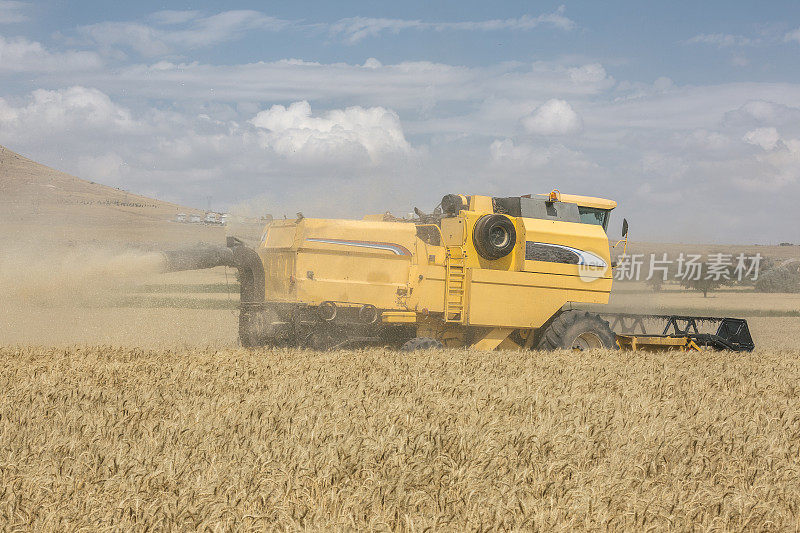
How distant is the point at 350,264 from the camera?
11.2 metres

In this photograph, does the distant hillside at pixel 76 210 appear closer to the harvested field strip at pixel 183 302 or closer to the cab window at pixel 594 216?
the harvested field strip at pixel 183 302

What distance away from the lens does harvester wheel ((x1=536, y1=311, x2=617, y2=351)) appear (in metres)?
12.0

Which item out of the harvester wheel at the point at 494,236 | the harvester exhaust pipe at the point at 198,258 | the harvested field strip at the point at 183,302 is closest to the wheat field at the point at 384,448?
the harvester exhaust pipe at the point at 198,258

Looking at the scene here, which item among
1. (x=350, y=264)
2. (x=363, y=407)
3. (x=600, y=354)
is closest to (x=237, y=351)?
(x=350, y=264)

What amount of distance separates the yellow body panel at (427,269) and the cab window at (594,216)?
46 centimetres

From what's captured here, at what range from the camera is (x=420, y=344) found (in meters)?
11.4

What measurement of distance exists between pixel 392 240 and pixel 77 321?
10.1m

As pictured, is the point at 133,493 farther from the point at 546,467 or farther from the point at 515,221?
the point at 515,221

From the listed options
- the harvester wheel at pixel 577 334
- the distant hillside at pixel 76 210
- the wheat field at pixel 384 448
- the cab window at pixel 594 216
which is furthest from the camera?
the distant hillside at pixel 76 210

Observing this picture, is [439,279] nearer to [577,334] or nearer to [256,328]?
[577,334]

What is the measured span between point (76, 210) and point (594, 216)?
85370 mm

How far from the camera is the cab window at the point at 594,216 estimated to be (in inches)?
522

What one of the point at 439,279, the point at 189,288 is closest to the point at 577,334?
the point at 439,279

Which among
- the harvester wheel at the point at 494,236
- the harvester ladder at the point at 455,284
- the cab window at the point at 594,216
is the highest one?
the cab window at the point at 594,216
